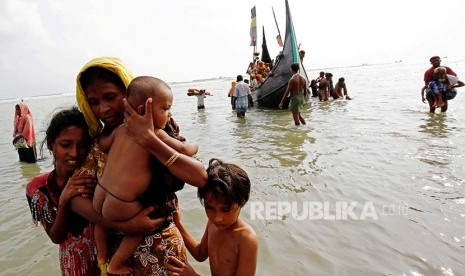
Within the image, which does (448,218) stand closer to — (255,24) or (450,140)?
(450,140)

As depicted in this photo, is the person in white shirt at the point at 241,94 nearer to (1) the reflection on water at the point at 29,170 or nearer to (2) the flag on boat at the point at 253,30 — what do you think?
(1) the reflection on water at the point at 29,170

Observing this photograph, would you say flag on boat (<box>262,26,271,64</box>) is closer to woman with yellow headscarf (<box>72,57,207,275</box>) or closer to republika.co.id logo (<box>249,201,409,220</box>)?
republika.co.id logo (<box>249,201,409,220</box>)

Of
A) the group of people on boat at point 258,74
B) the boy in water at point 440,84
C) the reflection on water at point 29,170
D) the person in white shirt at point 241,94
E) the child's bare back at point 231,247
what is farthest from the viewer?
the group of people on boat at point 258,74

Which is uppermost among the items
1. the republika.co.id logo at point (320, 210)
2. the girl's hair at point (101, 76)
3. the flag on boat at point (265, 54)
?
the flag on boat at point (265, 54)

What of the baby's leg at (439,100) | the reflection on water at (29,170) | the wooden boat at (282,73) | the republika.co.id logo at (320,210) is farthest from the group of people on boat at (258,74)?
the republika.co.id logo at (320,210)

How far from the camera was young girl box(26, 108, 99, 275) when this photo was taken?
1.45 m

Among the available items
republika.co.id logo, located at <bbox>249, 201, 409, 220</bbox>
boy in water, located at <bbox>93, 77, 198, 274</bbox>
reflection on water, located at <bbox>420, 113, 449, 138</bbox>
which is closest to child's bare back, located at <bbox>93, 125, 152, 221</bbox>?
boy in water, located at <bbox>93, 77, 198, 274</bbox>

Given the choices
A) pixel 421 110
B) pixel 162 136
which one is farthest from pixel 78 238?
pixel 421 110

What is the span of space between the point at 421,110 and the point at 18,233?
10987mm

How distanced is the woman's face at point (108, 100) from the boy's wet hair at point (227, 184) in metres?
0.46

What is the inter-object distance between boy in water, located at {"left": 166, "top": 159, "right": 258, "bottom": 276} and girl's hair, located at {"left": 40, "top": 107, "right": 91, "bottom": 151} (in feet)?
2.00

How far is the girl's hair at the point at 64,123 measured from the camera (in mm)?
1459

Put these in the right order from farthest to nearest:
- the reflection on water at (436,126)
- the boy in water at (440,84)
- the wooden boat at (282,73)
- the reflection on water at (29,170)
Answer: the wooden boat at (282,73), the boy in water at (440,84), the reflection on water at (436,126), the reflection on water at (29,170)

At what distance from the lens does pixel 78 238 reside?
61.0 inches
